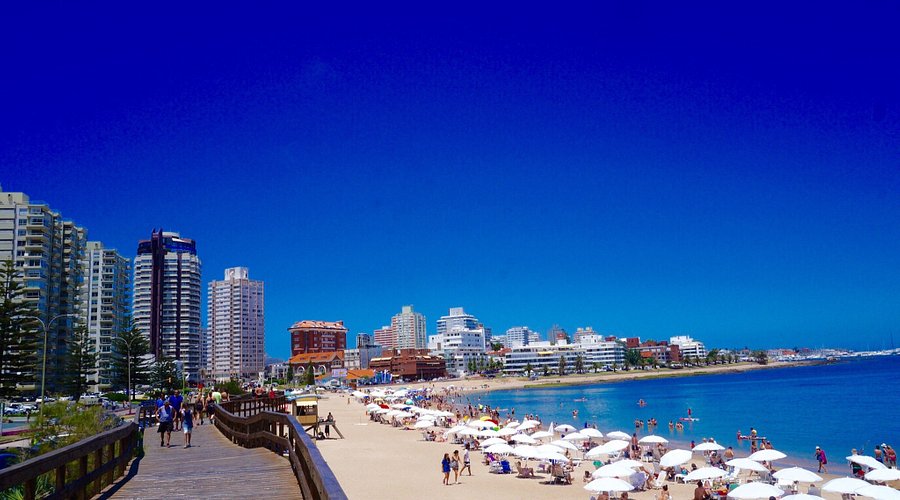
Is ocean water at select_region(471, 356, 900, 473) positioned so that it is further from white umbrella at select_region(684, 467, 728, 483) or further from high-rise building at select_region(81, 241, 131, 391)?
high-rise building at select_region(81, 241, 131, 391)

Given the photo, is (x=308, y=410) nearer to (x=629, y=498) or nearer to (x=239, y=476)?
(x=629, y=498)

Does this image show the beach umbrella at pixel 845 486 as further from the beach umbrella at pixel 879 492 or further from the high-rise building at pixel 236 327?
the high-rise building at pixel 236 327

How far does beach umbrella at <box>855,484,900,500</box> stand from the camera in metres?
16.7

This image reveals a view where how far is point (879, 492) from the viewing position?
55.8ft

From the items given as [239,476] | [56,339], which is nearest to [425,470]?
[239,476]

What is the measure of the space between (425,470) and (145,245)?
5452 inches

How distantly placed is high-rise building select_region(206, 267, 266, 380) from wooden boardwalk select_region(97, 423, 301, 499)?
560ft

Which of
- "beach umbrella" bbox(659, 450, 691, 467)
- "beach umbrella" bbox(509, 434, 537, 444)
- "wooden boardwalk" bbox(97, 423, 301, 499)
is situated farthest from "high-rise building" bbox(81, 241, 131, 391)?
"wooden boardwalk" bbox(97, 423, 301, 499)

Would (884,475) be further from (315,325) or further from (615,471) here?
(315,325)

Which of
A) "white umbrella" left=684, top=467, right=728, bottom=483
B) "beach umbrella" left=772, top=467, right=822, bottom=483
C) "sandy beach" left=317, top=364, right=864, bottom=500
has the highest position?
"beach umbrella" left=772, top=467, right=822, bottom=483

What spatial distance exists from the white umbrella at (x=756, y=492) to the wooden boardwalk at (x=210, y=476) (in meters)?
13.1

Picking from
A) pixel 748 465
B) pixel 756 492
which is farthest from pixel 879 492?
pixel 748 465

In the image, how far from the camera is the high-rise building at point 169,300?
135625 millimetres

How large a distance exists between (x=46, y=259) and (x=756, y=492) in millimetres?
75313
